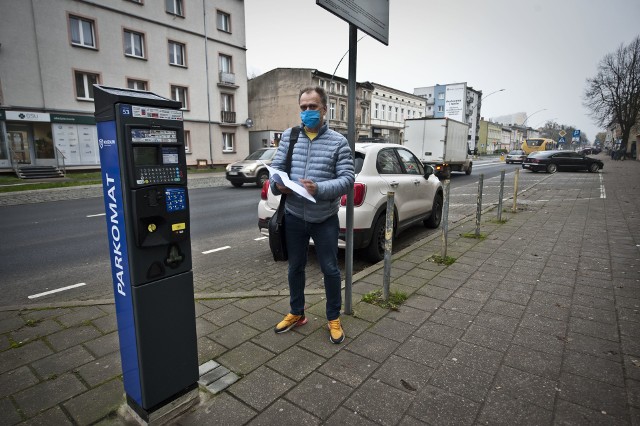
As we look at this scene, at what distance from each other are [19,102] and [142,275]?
23.1 metres

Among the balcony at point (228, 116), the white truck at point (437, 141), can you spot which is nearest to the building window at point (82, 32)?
the balcony at point (228, 116)

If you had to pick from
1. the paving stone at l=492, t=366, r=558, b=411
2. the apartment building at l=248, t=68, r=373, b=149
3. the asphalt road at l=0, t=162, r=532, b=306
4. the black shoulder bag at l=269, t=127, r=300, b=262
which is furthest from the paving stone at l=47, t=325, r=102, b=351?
the apartment building at l=248, t=68, r=373, b=149

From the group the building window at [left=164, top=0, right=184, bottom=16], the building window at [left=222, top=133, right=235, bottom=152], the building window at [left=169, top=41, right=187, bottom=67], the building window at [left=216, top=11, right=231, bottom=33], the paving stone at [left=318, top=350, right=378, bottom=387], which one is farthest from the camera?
the building window at [left=222, top=133, right=235, bottom=152]

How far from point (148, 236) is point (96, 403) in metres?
1.22

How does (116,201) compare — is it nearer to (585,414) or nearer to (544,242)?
(585,414)

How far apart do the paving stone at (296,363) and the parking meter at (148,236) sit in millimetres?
Answer: 696

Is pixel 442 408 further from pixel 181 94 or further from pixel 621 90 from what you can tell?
pixel 621 90

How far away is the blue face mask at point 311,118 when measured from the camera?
2.84 meters

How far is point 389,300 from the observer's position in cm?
377

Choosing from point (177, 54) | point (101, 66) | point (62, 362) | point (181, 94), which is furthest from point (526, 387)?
point (177, 54)

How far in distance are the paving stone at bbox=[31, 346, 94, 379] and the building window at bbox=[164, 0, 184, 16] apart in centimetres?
2736

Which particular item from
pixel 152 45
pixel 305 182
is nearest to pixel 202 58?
pixel 152 45

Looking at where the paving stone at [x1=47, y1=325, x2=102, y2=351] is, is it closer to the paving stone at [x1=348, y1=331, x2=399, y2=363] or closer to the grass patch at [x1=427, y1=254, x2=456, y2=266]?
the paving stone at [x1=348, y1=331, x2=399, y2=363]

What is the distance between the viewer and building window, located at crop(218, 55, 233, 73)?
93.9 feet
